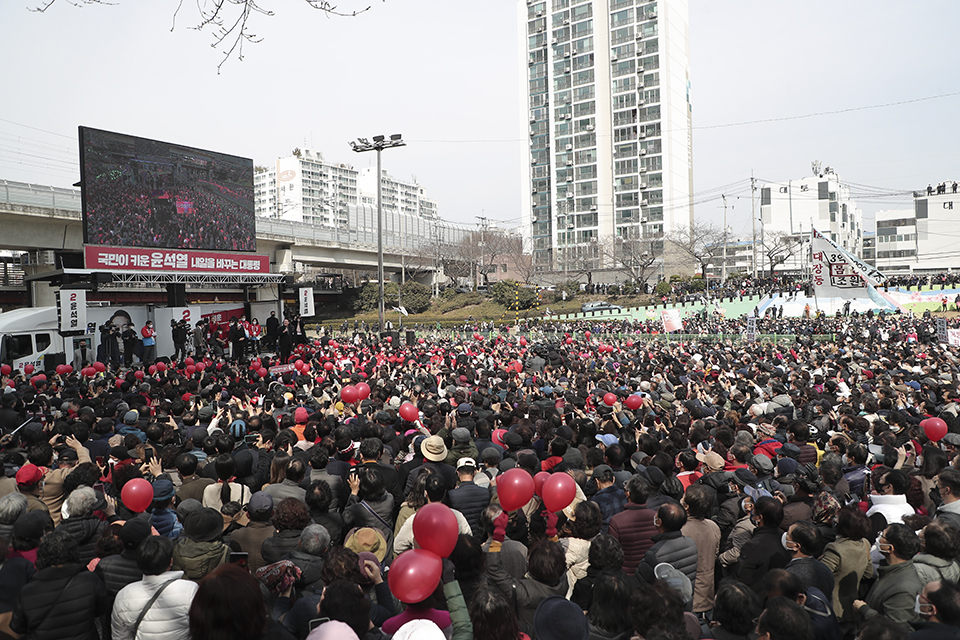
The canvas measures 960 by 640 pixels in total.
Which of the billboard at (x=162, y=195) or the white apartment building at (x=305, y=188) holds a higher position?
the white apartment building at (x=305, y=188)

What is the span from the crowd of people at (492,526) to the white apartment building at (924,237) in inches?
3505

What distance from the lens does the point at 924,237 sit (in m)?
79.9

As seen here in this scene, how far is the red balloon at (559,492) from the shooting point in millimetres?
4012

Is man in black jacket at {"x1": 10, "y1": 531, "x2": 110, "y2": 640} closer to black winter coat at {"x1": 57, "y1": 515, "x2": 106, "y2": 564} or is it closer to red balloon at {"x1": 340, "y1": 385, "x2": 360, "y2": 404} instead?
black winter coat at {"x1": 57, "y1": 515, "x2": 106, "y2": 564}

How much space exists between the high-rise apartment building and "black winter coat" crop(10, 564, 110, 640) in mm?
64730

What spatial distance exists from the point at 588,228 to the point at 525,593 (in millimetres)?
71564

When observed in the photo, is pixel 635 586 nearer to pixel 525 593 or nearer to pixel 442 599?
pixel 525 593

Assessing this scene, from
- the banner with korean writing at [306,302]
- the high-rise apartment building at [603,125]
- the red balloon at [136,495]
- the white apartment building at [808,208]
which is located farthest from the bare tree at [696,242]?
the red balloon at [136,495]

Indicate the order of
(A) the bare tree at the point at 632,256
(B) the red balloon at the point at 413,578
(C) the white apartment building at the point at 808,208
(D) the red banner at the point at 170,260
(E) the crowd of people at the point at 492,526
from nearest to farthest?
(B) the red balloon at the point at 413,578 < (E) the crowd of people at the point at 492,526 < (D) the red banner at the point at 170,260 < (A) the bare tree at the point at 632,256 < (C) the white apartment building at the point at 808,208

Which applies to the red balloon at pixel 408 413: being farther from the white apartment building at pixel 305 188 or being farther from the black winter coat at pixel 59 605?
the white apartment building at pixel 305 188

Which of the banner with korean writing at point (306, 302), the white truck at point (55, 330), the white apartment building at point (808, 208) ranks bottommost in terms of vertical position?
the white truck at point (55, 330)

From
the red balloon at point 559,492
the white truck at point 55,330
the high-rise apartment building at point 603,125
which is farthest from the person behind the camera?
the high-rise apartment building at point 603,125

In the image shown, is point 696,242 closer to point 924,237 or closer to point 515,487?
point 924,237

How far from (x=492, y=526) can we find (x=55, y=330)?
20.6 metres
